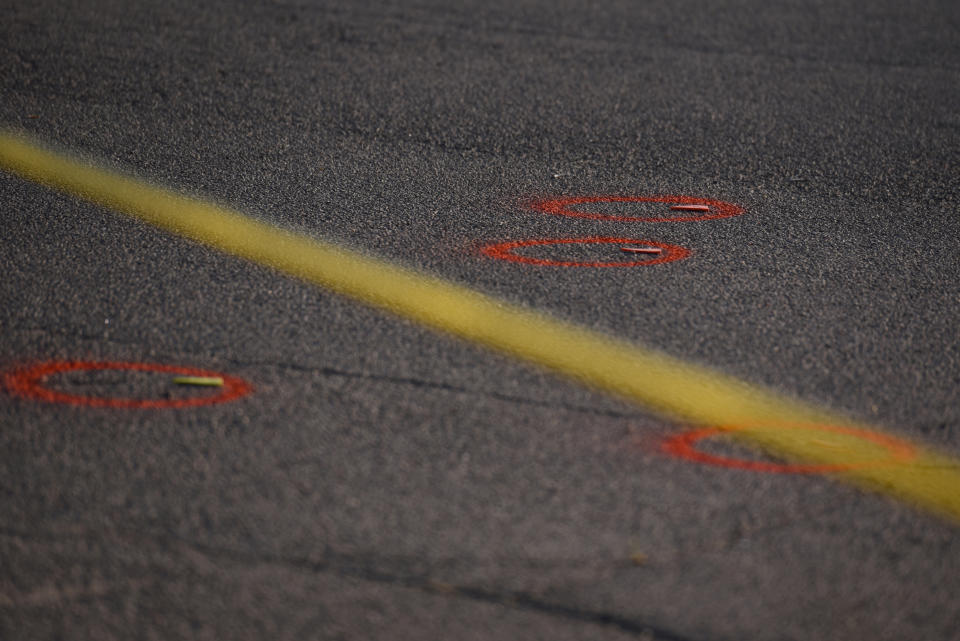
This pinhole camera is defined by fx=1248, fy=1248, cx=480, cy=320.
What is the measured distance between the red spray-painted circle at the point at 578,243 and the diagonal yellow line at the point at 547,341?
350 mm

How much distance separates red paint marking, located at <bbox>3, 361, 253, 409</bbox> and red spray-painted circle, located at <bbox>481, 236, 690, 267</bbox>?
1.33 metres

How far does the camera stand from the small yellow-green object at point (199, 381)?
11.1 feet

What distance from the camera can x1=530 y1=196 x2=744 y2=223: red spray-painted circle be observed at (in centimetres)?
484

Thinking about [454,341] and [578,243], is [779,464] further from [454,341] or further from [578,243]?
[578,243]

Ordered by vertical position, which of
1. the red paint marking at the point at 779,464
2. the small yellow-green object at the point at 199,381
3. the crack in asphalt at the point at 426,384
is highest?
the small yellow-green object at the point at 199,381

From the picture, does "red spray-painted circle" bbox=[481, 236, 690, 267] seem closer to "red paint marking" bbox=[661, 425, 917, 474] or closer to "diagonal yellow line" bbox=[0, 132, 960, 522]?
"diagonal yellow line" bbox=[0, 132, 960, 522]

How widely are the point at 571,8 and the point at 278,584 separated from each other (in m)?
6.37

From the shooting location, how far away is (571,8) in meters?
8.27

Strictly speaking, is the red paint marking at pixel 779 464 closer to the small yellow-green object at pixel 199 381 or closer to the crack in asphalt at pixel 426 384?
the crack in asphalt at pixel 426 384

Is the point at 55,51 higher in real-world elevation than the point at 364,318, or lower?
higher

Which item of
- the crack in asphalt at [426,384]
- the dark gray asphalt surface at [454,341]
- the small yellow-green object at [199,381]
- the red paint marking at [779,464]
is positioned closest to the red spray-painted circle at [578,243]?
the dark gray asphalt surface at [454,341]

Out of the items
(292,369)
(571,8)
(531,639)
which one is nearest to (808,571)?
(531,639)

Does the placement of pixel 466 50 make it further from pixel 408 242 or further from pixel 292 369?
pixel 292 369

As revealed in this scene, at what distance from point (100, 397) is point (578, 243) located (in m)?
1.92
